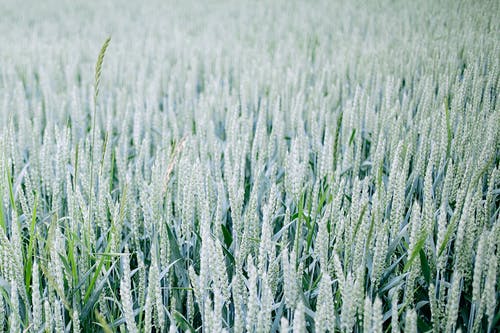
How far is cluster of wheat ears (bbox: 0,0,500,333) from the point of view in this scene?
39.0 inches

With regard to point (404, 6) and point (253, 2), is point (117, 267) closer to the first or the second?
point (404, 6)

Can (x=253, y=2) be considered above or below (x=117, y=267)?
above

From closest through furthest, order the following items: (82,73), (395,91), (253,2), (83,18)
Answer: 1. (395,91)
2. (82,73)
3. (83,18)
4. (253,2)

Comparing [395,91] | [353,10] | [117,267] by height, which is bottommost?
[117,267]

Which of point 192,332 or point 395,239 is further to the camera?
point 395,239

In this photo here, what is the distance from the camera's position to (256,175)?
1.47 meters

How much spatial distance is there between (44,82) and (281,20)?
10.6 ft

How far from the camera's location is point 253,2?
700 centimetres

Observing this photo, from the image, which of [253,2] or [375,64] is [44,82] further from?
[253,2]

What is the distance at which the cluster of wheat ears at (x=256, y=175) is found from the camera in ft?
3.25

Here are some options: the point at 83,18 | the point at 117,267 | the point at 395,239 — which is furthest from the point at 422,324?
the point at 83,18

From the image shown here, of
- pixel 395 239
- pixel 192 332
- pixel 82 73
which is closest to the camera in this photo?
pixel 192 332

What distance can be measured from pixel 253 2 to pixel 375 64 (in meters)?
4.53

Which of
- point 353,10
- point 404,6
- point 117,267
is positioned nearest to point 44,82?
point 117,267
